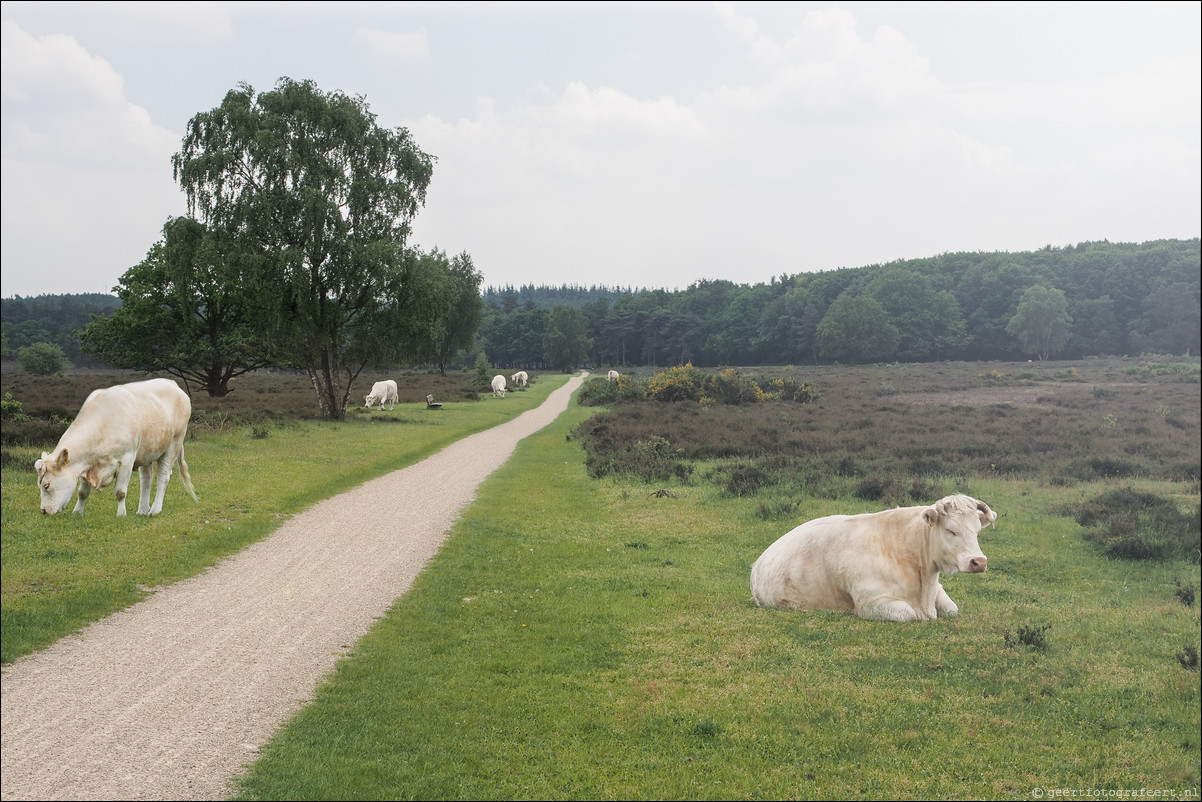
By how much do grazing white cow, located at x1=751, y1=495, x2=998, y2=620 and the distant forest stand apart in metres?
60.5

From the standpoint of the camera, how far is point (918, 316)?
11556 centimetres

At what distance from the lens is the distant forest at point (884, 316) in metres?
89.2

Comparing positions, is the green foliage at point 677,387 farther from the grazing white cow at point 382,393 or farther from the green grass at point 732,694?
the green grass at point 732,694

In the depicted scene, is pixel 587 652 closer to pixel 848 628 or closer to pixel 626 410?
pixel 848 628

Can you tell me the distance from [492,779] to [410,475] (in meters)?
19.0

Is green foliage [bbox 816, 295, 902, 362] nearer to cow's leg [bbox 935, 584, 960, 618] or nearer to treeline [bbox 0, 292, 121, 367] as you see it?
treeline [bbox 0, 292, 121, 367]

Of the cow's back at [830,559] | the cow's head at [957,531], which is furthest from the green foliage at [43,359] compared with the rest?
the cow's head at [957,531]

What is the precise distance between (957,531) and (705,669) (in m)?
3.78

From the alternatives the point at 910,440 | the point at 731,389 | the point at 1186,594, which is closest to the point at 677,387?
the point at 731,389

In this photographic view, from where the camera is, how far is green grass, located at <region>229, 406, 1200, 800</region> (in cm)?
602

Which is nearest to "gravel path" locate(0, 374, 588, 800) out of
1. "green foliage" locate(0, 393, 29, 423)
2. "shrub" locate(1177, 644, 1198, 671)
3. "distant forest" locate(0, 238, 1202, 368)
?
"green foliage" locate(0, 393, 29, 423)

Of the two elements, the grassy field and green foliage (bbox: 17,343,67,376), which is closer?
the grassy field

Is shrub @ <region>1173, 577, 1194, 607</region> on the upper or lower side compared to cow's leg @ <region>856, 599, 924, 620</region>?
lower

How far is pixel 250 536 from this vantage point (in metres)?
14.4
